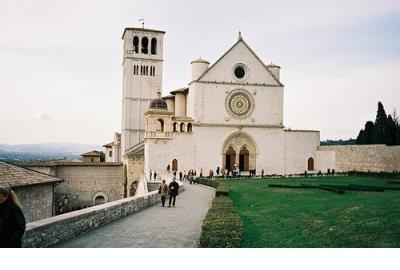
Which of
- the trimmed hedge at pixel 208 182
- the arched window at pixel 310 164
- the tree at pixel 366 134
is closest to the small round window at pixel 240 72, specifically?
the arched window at pixel 310 164

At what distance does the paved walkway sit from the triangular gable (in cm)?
1697

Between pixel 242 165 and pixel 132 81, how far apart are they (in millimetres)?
11690

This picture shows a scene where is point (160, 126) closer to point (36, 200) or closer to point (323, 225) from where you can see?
point (36, 200)

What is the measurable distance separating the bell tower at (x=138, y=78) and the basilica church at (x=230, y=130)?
4579mm

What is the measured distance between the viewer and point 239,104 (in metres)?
29.0

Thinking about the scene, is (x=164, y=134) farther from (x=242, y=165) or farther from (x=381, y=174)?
(x=381, y=174)

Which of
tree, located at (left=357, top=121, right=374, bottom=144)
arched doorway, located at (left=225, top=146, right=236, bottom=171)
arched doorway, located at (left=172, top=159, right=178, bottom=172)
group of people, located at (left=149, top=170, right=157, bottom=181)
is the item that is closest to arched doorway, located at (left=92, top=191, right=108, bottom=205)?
group of people, located at (left=149, top=170, right=157, bottom=181)

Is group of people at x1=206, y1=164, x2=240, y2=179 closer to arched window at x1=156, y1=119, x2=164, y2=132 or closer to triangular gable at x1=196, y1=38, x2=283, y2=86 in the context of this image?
arched window at x1=156, y1=119, x2=164, y2=132

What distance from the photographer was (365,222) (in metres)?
7.77

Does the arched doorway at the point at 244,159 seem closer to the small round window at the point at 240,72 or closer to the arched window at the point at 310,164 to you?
the arched window at the point at 310,164

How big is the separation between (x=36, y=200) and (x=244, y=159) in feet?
58.9

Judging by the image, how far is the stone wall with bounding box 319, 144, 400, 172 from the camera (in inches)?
736

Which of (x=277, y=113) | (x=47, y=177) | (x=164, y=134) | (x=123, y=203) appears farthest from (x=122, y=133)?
(x=123, y=203)

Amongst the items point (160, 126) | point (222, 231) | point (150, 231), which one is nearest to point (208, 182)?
point (160, 126)
